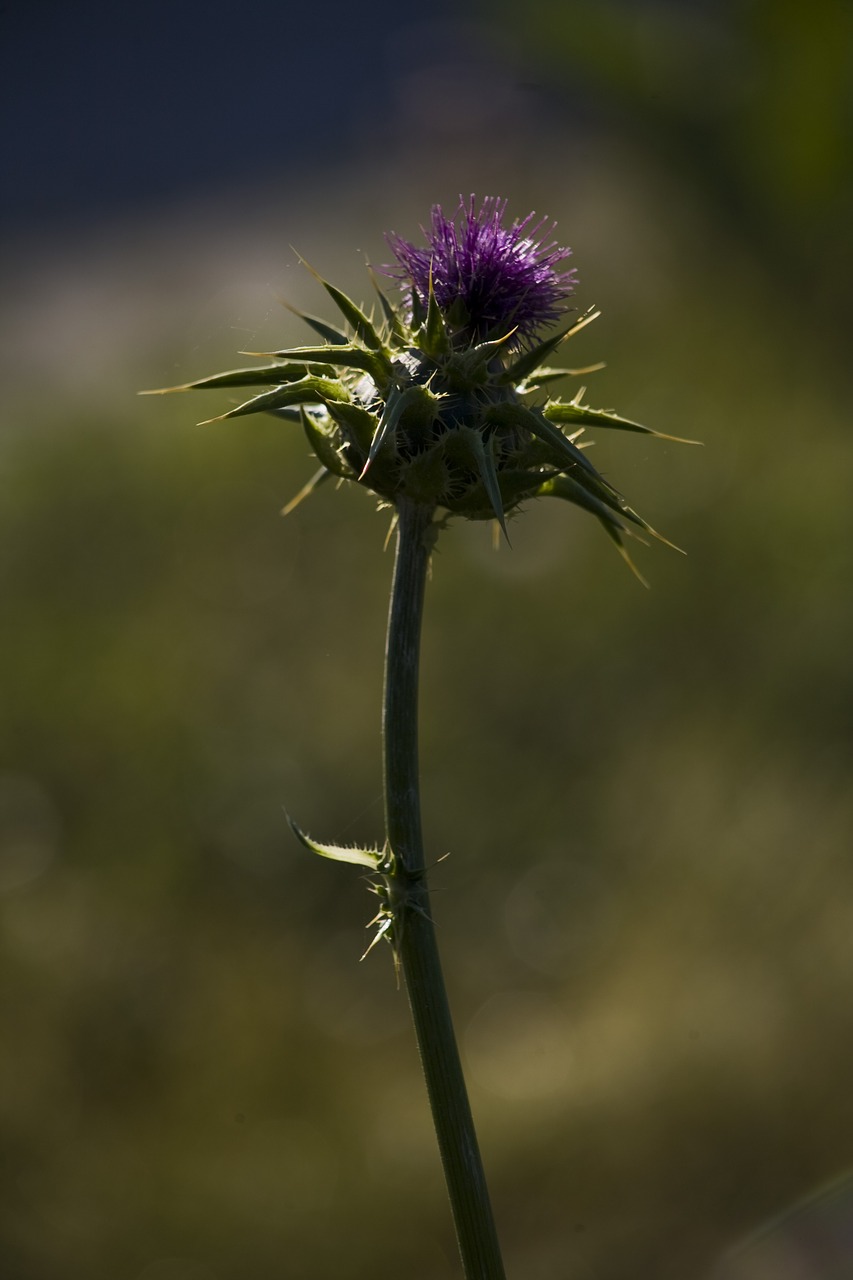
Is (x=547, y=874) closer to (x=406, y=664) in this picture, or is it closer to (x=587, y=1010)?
(x=587, y=1010)

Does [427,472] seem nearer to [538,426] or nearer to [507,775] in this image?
[538,426]

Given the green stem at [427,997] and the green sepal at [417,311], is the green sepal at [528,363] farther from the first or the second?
the green stem at [427,997]

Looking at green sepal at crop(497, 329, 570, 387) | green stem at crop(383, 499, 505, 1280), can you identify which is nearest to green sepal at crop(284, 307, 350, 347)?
green sepal at crop(497, 329, 570, 387)

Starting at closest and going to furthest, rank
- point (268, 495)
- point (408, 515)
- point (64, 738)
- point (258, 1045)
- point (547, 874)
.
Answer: point (408, 515) < point (258, 1045) < point (547, 874) < point (64, 738) < point (268, 495)

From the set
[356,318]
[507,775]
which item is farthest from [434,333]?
[507,775]

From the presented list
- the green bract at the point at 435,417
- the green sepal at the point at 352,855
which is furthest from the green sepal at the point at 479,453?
the green sepal at the point at 352,855

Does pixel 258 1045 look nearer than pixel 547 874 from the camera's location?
Yes

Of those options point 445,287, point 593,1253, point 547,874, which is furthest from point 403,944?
point 547,874
